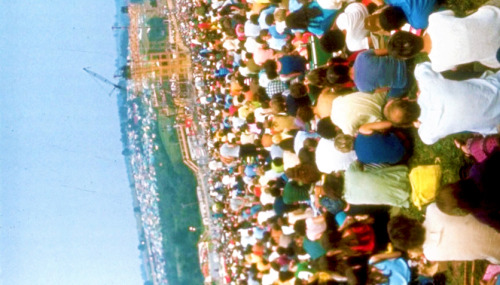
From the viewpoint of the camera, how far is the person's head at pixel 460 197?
411cm

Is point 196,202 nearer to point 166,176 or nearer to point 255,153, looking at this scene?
point 166,176

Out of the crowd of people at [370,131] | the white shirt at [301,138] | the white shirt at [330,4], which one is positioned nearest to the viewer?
the crowd of people at [370,131]

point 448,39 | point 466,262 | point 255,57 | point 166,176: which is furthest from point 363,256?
point 166,176

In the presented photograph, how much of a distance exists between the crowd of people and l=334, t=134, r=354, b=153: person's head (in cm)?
2

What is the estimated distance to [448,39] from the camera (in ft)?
13.6

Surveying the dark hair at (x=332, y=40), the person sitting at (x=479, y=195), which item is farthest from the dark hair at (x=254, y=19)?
the person sitting at (x=479, y=195)

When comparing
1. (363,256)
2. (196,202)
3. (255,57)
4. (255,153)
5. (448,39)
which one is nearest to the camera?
(448,39)

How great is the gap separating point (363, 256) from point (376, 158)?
154 centimetres

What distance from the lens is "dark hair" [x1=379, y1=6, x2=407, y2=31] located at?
520 cm

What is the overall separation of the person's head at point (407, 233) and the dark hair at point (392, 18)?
7.91 ft

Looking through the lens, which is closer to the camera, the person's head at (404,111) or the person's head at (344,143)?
the person's head at (404,111)

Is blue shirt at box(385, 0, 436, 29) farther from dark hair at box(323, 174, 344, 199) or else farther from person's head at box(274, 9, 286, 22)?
person's head at box(274, 9, 286, 22)

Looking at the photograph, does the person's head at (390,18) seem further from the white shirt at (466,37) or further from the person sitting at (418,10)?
the white shirt at (466,37)

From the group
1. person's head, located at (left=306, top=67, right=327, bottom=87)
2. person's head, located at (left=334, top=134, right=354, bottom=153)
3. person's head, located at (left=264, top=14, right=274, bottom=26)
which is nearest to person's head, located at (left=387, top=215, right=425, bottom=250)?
person's head, located at (left=334, top=134, right=354, bottom=153)
